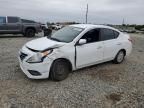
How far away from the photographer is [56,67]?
5609 millimetres

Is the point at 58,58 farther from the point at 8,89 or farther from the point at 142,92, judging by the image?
the point at 142,92

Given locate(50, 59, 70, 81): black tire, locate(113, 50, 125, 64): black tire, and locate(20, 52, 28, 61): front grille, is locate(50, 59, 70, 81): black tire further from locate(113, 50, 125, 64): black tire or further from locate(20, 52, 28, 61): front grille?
locate(113, 50, 125, 64): black tire

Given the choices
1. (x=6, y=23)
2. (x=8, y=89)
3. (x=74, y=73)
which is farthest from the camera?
(x=6, y=23)

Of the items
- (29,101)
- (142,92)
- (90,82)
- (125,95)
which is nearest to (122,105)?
(125,95)

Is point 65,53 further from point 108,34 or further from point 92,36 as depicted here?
point 108,34

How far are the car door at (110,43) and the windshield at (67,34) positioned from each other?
0.97 metres

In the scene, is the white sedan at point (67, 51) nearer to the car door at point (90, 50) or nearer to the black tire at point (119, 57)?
the car door at point (90, 50)

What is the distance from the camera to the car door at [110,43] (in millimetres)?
7037

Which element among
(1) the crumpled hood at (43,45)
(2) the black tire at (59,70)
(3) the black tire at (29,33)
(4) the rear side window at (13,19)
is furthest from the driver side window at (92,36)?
(3) the black tire at (29,33)

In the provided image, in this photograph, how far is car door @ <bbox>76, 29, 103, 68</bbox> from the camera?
6102mm

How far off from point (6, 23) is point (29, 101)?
41.3 ft

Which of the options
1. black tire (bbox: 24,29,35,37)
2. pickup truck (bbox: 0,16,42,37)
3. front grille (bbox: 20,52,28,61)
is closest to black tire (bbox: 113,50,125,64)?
front grille (bbox: 20,52,28,61)

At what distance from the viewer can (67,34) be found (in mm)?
6555

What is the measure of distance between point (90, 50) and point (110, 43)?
118cm
